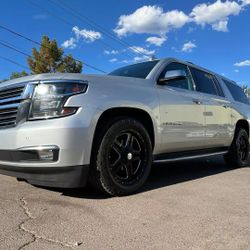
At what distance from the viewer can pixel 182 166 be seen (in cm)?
728

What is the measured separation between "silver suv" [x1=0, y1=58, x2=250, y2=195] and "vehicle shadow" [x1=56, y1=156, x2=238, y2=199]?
0.33 meters

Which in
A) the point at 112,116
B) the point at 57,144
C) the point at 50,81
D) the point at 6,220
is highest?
Result: the point at 50,81

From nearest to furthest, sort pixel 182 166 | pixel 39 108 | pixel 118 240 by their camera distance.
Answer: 1. pixel 118 240
2. pixel 39 108
3. pixel 182 166

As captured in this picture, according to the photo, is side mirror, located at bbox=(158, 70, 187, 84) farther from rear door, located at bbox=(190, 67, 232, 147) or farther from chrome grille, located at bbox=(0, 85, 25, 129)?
chrome grille, located at bbox=(0, 85, 25, 129)

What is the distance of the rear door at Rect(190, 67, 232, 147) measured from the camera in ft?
20.5

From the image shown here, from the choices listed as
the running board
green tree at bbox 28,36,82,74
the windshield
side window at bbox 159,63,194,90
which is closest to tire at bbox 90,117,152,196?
the running board

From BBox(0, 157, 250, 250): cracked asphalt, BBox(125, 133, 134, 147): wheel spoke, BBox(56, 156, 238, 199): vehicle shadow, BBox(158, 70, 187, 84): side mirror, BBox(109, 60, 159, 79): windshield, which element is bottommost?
BBox(0, 157, 250, 250): cracked asphalt

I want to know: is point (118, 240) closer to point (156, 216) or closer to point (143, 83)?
point (156, 216)

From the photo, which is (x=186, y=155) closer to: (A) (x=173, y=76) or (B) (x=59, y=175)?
(A) (x=173, y=76)

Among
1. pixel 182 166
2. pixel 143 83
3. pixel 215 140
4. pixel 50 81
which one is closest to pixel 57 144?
pixel 50 81

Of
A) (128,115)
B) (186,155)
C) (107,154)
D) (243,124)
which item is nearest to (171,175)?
→ (186,155)

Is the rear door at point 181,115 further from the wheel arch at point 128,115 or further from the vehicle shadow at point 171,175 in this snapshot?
the vehicle shadow at point 171,175

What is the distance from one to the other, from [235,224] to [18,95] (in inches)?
99.1

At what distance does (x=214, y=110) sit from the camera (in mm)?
6441
